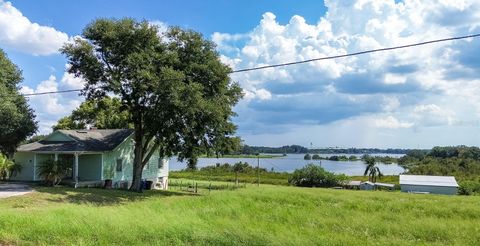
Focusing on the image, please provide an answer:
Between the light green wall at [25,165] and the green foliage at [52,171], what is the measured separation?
3230mm

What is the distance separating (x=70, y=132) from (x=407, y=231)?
3072cm

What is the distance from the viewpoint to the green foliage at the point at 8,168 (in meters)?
35.4

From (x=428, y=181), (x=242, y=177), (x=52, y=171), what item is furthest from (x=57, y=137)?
(x=428, y=181)

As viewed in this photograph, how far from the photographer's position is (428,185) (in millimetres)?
61375

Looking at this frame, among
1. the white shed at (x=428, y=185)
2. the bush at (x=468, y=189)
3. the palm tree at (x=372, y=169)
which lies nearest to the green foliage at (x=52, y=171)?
the white shed at (x=428, y=185)

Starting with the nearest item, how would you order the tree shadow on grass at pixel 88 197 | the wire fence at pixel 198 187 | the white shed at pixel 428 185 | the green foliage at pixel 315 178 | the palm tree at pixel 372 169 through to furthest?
the tree shadow on grass at pixel 88 197 → the wire fence at pixel 198 187 → the white shed at pixel 428 185 → the green foliage at pixel 315 178 → the palm tree at pixel 372 169

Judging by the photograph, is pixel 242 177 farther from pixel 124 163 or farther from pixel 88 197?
pixel 88 197

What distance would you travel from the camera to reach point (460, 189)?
63500mm

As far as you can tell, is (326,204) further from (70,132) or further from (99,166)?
(70,132)

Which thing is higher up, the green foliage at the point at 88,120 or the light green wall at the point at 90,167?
the green foliage at the point at 88,120

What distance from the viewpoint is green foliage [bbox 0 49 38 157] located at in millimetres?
37438

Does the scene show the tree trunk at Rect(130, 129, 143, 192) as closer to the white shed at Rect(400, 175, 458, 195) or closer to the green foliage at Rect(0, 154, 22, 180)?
the green foliage at Rect(0, 154, 22, 180)

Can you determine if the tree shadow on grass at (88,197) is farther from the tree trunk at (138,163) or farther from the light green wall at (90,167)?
the light green wall at (90,167)

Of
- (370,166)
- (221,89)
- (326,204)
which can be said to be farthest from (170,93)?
(370,166)
